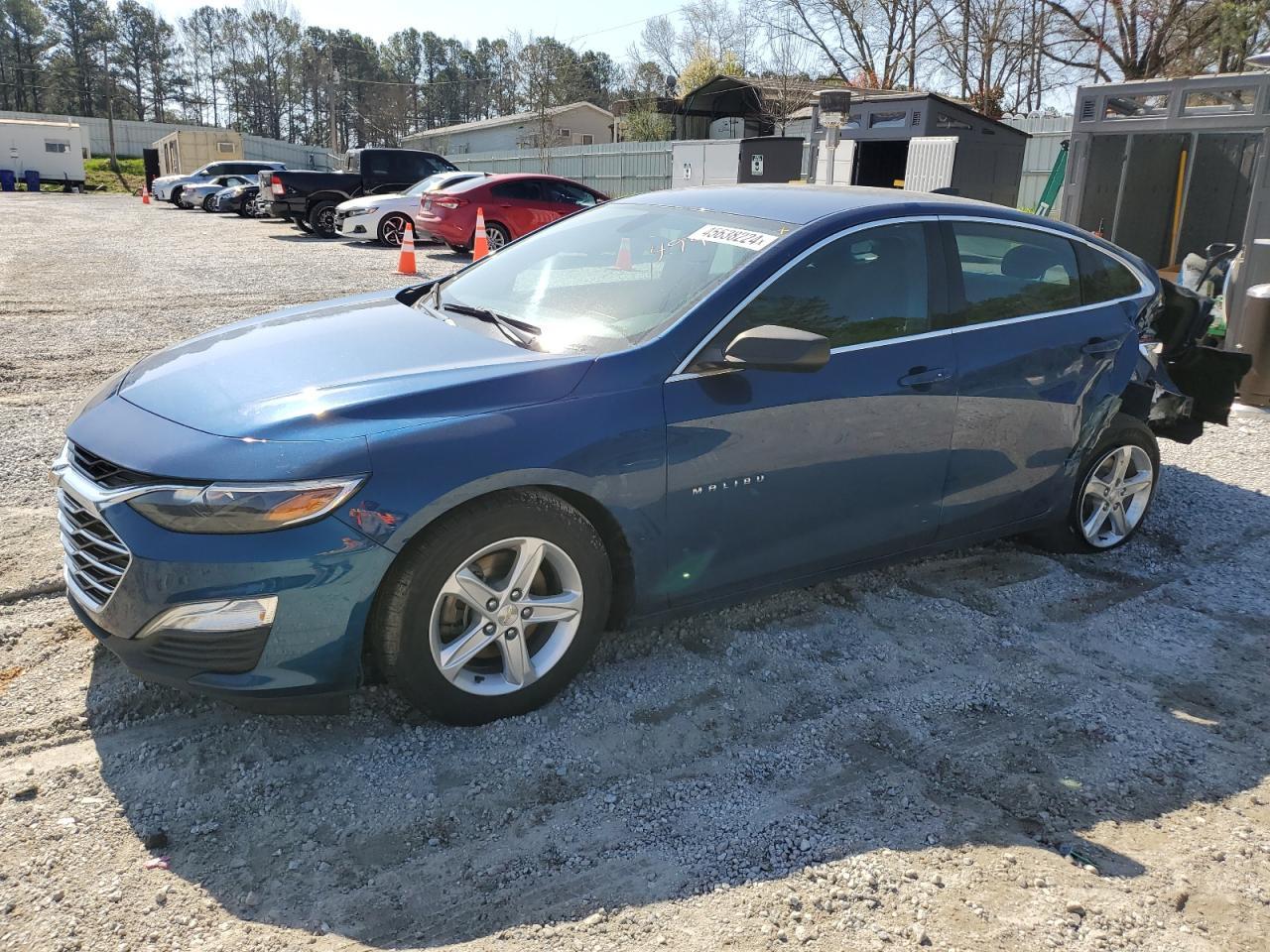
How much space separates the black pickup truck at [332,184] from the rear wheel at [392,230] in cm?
249

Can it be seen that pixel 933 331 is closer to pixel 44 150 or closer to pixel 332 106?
pixel 44 150

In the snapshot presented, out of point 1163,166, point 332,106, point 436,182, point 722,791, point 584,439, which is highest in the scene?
point 332,106

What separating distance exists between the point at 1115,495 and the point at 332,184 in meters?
20.1

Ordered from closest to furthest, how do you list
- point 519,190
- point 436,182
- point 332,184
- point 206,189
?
point 519,190, point 436,182, point 332,184, point 206,189

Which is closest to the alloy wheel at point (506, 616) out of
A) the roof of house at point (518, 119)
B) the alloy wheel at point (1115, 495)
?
→ the alloy wheel at point (1115, 495)

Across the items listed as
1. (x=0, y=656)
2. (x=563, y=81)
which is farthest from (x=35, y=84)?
(x=0, y=656)

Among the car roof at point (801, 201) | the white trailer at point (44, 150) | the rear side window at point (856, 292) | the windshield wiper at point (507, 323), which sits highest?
the white trailer at point (44, 150)

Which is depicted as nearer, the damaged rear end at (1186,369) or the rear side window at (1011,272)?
the rear side window at (1011,272)

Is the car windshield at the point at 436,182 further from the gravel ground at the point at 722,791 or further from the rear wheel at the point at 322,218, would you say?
the gravel ground at the point at 722,791

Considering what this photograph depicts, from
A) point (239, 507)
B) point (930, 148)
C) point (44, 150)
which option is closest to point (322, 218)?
point (930, 148)

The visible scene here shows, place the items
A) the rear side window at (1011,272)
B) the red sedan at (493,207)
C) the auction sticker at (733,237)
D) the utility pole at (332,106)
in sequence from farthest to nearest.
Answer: the utility pole at (332,106) < the red sedan at (493,207) < the rear side window at (1011,272) < the auction sticker at (733,237)

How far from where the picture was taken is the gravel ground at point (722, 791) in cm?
242

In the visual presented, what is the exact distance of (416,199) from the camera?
1895cm

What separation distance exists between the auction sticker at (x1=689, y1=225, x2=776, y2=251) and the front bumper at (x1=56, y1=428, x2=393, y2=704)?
69.4 inches
